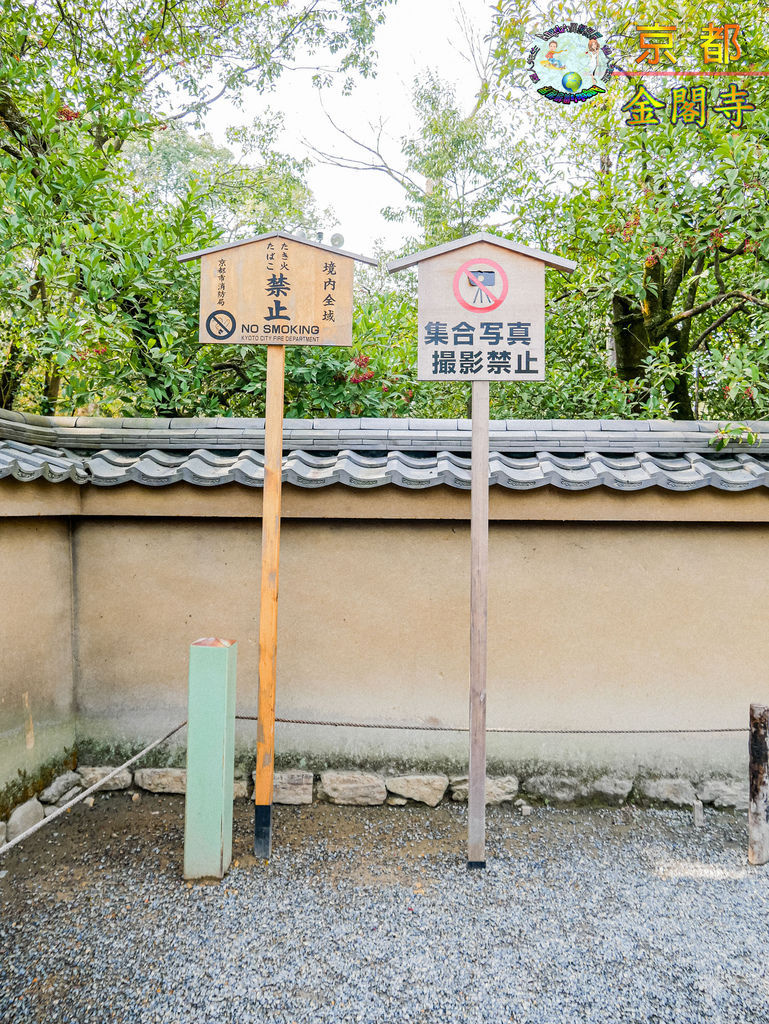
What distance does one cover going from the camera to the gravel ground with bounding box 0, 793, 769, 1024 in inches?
99.6

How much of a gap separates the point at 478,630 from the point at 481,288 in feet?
6.48

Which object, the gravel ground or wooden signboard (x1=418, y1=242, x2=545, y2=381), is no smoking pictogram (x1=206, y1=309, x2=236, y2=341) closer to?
wooden signboard (x1=418, y1=242, x2=545, y2=381)

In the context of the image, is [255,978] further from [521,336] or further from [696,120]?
[696,120]

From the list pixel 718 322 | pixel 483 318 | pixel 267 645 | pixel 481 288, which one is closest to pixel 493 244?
pixel 481 288

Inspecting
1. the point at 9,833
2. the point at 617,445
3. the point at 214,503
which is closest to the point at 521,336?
the point at 617,445

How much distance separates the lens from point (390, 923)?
119 inches

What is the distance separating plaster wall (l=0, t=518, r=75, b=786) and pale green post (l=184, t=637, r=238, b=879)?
1.35 m

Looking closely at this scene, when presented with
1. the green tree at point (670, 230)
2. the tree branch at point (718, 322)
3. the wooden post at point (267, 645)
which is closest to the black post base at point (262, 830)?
the wooden post at point (267, 645)

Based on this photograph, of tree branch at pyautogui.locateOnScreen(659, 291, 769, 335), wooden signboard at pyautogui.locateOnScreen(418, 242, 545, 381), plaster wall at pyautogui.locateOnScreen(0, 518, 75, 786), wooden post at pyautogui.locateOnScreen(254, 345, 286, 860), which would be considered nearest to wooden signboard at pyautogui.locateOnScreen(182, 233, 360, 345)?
wooden post at pyautogui.locateOnScreen(254, 345, 286, 860)

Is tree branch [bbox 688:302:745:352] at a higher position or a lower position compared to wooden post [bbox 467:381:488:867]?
higher

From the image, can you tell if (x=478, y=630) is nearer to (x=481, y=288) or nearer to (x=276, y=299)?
(x=481, y=288)

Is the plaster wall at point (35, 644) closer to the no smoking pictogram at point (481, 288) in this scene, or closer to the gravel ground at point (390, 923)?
the gravel ground at point (390, 923)

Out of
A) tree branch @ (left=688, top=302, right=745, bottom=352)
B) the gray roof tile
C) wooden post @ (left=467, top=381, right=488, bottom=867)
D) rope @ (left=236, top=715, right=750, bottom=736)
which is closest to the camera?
wooden post @ (left=467, top=381, right=488, bottom=867)

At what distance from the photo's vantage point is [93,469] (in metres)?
4.16
